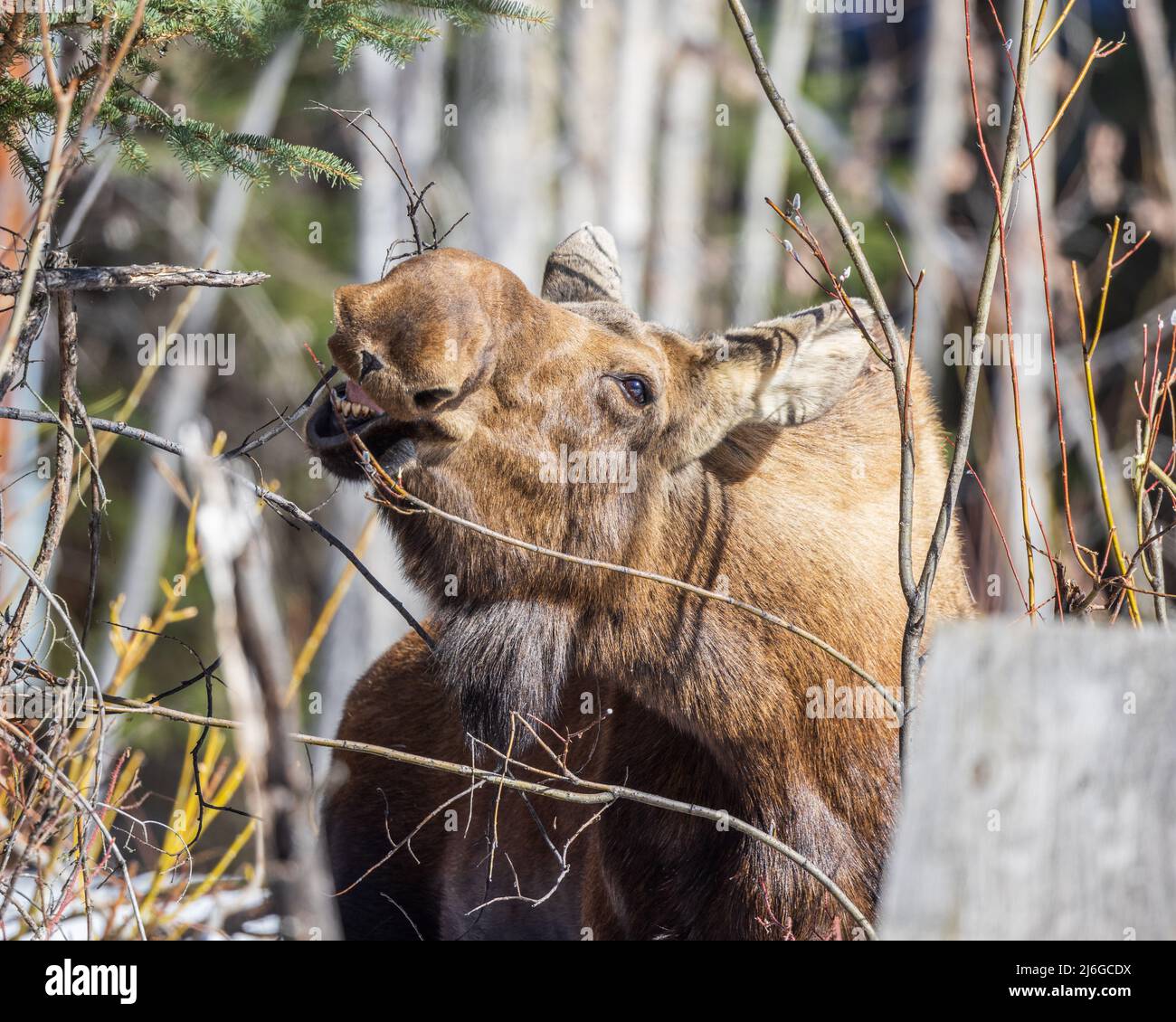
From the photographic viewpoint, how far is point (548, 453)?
12.7 feet

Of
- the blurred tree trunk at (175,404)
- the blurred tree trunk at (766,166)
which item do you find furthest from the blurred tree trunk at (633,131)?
the blurred tree trunk at (175,404)

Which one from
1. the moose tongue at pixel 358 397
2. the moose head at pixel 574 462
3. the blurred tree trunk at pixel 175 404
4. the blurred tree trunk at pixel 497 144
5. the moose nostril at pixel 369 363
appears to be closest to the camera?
the moose nostril at pixel 369 363

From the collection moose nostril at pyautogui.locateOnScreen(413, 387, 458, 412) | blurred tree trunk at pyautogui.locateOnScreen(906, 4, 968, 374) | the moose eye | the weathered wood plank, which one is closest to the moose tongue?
moose nostril at pyautogui.locateOnScreen(413, 387, 458, 412)

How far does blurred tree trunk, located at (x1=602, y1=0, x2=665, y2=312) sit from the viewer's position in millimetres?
13125

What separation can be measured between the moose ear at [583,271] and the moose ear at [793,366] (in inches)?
35.9

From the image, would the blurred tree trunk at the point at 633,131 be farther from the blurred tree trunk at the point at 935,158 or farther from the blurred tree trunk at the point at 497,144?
the blurred tree trunk at the point at 935,158

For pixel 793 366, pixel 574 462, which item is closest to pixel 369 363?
pixel 574 462

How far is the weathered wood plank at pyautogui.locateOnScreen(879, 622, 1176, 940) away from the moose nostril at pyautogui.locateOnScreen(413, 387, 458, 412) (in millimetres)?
1519

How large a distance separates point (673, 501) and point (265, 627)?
2.59 m

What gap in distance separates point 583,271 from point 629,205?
8.47 m

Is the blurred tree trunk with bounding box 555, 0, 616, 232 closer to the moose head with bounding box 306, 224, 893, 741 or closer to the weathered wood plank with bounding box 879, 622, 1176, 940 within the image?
the moose head with bounding box 306, 224, 893, 741

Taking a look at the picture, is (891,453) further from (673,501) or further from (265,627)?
(265,627)

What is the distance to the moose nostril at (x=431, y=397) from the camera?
337 cm

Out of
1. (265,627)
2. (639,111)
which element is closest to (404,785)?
(265,627)
